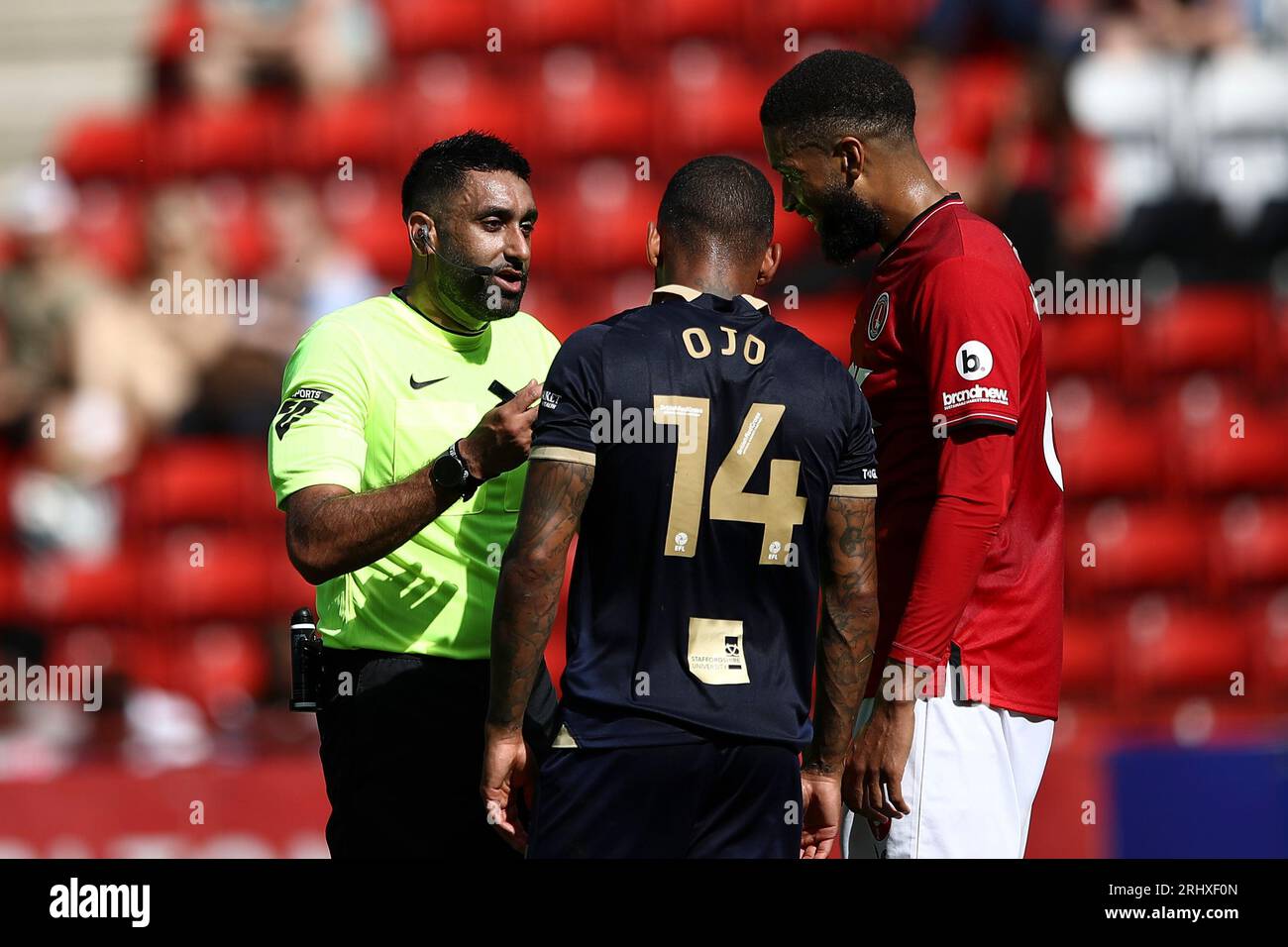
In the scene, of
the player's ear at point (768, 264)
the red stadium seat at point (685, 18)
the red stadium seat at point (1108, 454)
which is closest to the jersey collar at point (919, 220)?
the player's ear at point (768, 264)

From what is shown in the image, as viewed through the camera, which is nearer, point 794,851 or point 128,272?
point 794,851

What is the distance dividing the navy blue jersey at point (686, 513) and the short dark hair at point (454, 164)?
778 mm

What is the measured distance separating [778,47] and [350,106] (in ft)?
6.42

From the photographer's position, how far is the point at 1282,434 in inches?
257

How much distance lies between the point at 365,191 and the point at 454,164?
3978mm

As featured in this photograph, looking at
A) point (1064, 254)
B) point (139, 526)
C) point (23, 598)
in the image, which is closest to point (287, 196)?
point (139, 526)

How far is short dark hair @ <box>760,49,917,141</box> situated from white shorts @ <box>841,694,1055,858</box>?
1070 mm

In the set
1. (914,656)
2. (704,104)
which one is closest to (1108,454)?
(704,104)

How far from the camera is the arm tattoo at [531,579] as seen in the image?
2.50 metres

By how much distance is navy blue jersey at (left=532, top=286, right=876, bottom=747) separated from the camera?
250cm

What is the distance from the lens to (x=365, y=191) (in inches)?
277

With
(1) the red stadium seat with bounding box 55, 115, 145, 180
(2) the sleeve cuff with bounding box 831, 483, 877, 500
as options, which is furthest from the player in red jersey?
(1) the red stadium seat with bounding box 55, 115, 145, 180

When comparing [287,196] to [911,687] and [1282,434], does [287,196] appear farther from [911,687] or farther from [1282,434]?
[911,687]
